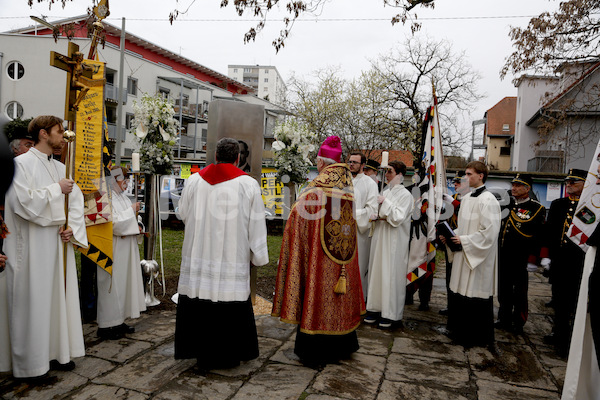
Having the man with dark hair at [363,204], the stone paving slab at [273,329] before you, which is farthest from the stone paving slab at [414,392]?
the man with dark hair at [363,204]

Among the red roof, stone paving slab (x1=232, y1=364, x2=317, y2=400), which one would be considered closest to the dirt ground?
stone paving slab (x1=232, y1=364, x2=317, y2=400)

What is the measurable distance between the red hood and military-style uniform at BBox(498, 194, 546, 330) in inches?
154

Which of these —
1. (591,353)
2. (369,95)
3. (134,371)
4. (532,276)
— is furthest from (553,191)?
(369,95)

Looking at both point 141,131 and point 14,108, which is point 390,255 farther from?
point 14,108

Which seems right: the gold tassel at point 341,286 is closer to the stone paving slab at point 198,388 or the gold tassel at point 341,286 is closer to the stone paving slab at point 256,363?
the stone paving slab at point 256,363

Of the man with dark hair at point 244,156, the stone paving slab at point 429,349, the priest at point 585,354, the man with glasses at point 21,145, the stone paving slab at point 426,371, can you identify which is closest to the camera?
the priest at point 585,354

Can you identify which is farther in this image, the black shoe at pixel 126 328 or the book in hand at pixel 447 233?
the book in hand at pixel 447 233

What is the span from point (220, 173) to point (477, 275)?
10.1 feet

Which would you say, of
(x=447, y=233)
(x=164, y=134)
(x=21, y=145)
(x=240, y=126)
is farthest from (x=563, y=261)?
(x=21, y=145)

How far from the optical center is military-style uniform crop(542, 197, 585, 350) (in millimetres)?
5082

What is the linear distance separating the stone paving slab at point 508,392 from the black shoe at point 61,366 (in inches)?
139

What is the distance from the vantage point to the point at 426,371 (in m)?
4.25

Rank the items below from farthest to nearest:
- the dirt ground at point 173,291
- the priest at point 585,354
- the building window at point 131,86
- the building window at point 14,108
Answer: the building window at point 131,86 < the building window at point 14,108 < the dirt ground at point 173,291 < the priest at point 585,354

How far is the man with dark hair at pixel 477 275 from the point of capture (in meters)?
4.97
